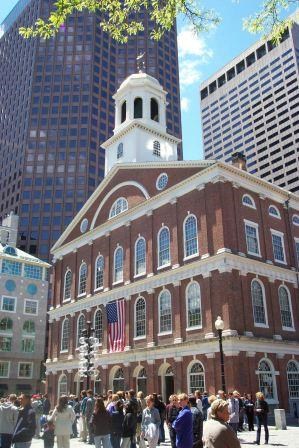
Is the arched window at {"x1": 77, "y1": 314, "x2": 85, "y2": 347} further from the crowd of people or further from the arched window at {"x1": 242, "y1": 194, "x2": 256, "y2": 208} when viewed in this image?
the crowd of people

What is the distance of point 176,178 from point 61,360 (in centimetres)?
1938

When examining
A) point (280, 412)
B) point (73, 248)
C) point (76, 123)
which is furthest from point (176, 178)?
point (76, 123)

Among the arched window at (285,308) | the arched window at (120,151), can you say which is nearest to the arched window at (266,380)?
the arched window at (285,308)

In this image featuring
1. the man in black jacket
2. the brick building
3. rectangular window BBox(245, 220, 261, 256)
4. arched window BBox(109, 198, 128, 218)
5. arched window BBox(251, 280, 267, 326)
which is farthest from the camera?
arched window BBox(109, 198, 128, 218)

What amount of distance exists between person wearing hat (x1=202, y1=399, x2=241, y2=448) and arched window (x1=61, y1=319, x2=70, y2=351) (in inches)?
1463

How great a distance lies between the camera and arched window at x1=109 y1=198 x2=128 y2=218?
39.2 metres

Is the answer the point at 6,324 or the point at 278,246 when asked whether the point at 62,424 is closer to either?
the point at 278,246

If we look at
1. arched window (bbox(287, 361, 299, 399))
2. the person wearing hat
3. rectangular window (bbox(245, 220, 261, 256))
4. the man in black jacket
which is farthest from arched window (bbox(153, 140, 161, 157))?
the person wearing hat

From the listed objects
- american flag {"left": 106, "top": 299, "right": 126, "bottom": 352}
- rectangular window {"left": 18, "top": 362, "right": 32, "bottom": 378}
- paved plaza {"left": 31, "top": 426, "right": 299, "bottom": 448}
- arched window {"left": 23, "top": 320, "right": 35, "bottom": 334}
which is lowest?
paved plaza {"left": 31, "top": 426, "right": 299, "bottom": 448}

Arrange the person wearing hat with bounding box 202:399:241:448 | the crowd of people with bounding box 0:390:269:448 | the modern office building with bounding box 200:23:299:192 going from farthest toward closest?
the modern office building with bounding box 200:23:299:192 < the crowd of people with bounding box 0:390:269:448 < the person wearing hat with bounding box 202:399:241:448

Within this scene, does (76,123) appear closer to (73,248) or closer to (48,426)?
(73,248)

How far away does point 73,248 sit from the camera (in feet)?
145

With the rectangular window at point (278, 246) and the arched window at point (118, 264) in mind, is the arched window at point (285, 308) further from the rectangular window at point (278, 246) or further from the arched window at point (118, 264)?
the arched window at point (118, 264)

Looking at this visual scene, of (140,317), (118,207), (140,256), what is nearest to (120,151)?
(118,207)
